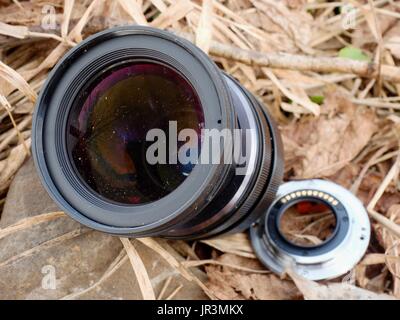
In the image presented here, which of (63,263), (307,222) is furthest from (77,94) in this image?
(307,222)

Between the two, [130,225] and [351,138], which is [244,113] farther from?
[351,138]

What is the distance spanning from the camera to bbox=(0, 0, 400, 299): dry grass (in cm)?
172

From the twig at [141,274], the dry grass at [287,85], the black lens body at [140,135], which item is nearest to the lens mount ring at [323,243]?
the dry grass at [287,85]

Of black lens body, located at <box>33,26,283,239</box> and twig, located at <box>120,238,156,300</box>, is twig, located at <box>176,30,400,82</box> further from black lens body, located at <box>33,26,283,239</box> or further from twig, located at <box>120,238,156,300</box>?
twig, located at <box>120,238,156,300</box>

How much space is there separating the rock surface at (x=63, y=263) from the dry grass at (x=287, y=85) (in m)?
0.03

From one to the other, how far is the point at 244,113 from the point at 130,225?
1.21 ft

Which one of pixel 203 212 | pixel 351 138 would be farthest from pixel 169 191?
pixel 351 138

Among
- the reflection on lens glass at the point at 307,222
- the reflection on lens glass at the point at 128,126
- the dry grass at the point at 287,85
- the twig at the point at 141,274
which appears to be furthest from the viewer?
the reflection on lens glass at the point at 307,222

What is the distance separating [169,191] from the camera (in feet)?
4.90

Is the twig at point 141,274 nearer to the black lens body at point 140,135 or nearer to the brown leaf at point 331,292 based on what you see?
the black lens body at point 140,135

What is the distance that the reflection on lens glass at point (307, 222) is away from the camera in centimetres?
184

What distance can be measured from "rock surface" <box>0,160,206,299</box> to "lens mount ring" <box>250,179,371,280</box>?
214 millimetres

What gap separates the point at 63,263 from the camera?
1.65 m

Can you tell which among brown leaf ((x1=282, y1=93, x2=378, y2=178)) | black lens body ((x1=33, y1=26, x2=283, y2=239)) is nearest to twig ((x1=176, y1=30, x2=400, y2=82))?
brown leaf ((x1=282, y1=93, x2=378, y2=178))
